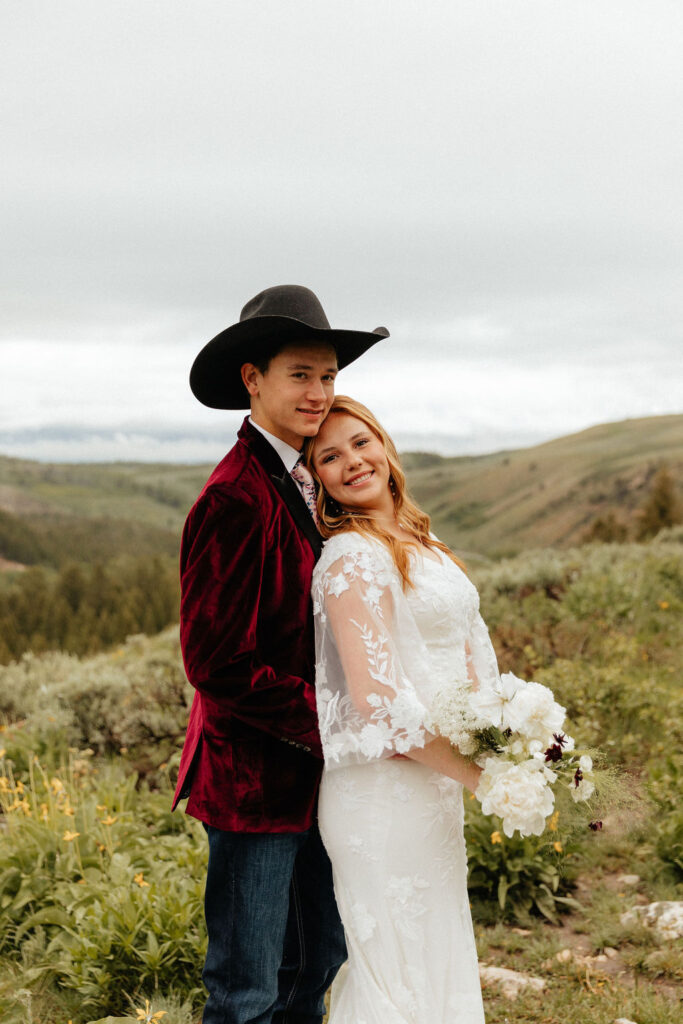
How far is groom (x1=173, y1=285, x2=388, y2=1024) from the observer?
261 centimetres

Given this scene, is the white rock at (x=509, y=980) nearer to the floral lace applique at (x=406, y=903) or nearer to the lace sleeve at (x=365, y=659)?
the floral lace applique at (x=406, y=903)

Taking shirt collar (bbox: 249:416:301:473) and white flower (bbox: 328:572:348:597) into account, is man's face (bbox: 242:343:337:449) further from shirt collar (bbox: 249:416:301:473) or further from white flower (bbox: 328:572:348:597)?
white flower (bbox: 328:572:348:597)

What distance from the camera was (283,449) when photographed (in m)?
3.00

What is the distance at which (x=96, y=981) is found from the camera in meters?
3.85

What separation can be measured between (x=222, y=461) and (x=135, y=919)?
88.4 inches

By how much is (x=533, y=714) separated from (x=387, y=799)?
597mm

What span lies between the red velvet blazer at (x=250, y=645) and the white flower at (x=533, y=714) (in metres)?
0.62

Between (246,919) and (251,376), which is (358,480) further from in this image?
(246,919)

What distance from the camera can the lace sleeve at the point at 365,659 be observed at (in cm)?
266

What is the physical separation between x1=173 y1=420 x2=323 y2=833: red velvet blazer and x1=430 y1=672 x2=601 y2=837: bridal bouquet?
47 centimetres

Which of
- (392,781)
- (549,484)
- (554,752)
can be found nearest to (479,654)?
(392,781)

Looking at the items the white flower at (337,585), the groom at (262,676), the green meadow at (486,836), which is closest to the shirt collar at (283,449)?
the groom at (262,676)

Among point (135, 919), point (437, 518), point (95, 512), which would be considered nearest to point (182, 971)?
point (135, 919)

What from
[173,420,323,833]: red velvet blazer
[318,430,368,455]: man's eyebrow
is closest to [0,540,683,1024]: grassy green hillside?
[173,420,323,833]: red velvet blazer
